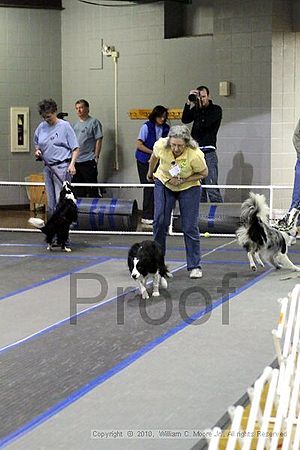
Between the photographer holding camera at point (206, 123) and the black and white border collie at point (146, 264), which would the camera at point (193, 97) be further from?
the black and white border collie at point (146, 264)

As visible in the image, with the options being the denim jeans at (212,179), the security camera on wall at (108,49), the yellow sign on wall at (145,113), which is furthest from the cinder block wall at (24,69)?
the denim jeans at (212,179)

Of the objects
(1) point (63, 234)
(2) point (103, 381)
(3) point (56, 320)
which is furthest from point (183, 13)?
(2) point (103, 381)

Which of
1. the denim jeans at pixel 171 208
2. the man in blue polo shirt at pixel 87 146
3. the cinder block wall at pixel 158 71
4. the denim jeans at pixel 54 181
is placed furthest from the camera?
the man in blue polo shirt at pixel 87 146

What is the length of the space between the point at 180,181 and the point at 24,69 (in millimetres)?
7105

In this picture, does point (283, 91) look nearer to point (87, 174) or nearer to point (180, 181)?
point (87, 174)

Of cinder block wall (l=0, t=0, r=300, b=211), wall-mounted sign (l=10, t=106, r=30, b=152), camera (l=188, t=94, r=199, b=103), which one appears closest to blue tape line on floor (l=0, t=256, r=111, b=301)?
camera (l=188, t=94, r=199, b=103)

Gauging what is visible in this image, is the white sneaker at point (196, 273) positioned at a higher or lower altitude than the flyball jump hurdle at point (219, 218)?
lower

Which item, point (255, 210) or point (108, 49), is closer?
point (255, 210)

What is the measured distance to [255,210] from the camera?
323 inches

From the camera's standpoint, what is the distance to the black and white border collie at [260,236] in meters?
8.23

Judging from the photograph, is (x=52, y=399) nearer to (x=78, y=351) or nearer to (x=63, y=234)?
(x=78, y=351)

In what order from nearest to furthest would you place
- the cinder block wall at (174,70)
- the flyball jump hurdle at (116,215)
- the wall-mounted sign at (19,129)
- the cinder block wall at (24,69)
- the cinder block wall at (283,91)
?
the flyball jump hurdle at (116,215) → the cinder block wall at (283,91) → the cinder block wall at (174,70) → the cinder block wall at (24,69) → the wall-mounted sign at (19,129)

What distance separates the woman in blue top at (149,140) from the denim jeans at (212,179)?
2.15ft

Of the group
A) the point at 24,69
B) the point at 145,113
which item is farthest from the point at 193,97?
the point at 24,69
